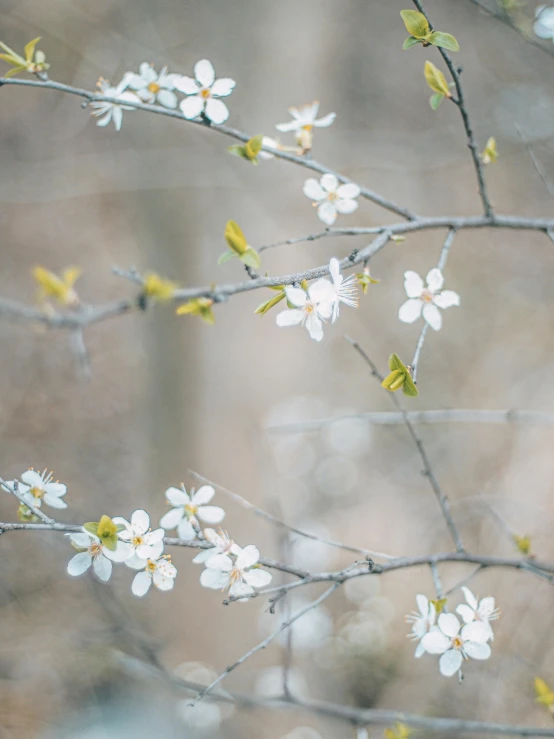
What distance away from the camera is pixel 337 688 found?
1.65 metres

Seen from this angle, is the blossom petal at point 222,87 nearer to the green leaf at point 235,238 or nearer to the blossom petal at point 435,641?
the green leaf at point 235,238

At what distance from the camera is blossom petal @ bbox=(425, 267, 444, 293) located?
2.30 feet

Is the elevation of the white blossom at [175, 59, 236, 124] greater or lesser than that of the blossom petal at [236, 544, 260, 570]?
greater

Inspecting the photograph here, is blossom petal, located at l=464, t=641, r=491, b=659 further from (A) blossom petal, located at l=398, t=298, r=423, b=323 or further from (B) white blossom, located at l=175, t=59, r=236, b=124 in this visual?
(B) white blossom, located at l=175, t=59, r=236, b=124

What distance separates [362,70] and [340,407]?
1331mm

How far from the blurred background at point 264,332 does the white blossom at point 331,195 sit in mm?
1154

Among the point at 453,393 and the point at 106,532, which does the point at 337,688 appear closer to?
the point at 453,393

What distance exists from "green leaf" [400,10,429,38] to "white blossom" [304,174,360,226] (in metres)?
0.21

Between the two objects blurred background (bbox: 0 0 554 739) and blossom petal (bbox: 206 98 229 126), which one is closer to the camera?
blossom petal (bbox: 206 98 229 126)

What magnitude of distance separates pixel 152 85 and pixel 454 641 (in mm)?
791

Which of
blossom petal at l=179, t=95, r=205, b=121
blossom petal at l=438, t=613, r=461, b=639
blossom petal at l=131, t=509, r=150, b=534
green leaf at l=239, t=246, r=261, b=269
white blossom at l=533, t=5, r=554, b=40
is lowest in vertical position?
blossom petal at l=131, t=509, r=150, b=534

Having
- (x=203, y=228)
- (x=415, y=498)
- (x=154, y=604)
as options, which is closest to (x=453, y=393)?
(x=415, y=498)

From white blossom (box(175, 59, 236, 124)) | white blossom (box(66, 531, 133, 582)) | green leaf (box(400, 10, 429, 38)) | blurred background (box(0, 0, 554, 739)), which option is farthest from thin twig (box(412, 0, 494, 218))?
blurred background (box(0, 0, 554, 739))

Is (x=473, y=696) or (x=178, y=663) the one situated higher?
(x=473, y=696)
